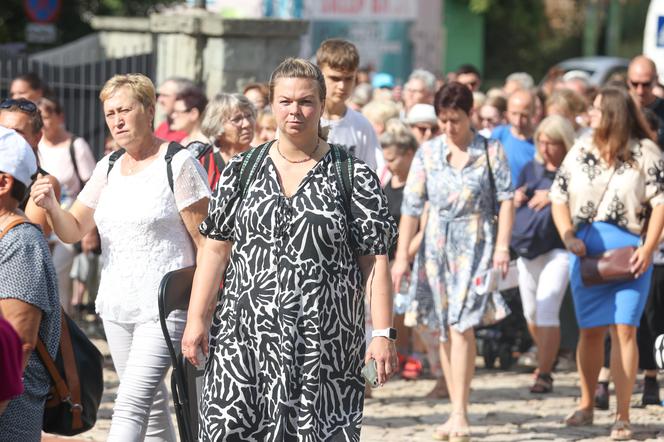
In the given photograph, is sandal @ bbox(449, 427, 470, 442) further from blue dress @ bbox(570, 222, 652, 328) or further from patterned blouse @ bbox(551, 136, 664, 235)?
patterned blouse @ bbox(551, 136, 664, 235)

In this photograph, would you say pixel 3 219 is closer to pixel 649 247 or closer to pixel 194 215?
pixel 194 215

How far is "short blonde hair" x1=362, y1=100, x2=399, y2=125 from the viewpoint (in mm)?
10688

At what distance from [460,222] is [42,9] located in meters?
9.53

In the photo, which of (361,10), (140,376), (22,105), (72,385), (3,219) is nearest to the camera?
(3,219)

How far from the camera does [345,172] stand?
198 inches

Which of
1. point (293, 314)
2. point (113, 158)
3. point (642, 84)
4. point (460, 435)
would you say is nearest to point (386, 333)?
point (293, 314)

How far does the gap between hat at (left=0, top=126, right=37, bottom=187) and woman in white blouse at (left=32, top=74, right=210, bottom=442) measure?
1121mm

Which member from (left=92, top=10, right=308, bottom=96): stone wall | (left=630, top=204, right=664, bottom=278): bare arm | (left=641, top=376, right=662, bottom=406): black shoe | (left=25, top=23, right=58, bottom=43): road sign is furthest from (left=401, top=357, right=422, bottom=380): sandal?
(left=25, top=23, right=58, bottom=43): road sign

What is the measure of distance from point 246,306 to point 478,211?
3166mm

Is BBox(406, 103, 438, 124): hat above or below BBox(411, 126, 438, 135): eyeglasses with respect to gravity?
above

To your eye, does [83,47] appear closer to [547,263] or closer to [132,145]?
[547,263]

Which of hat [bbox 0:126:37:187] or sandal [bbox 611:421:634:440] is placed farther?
sandal [bbox 611:421:634:440]

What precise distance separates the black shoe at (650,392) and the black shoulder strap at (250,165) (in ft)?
15.1

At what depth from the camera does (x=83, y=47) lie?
52.9 ft
